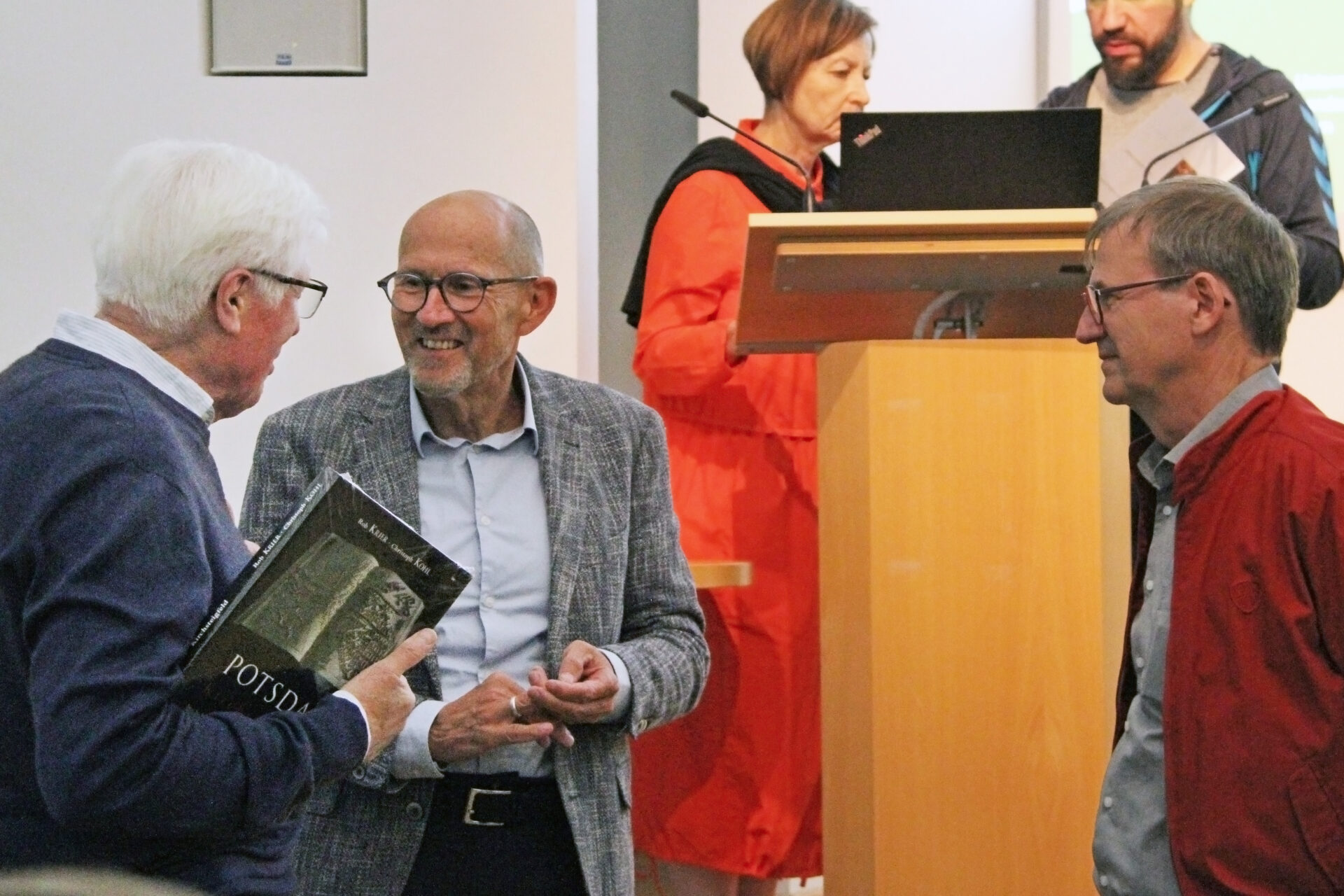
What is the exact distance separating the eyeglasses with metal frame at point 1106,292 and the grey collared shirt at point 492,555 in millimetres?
788

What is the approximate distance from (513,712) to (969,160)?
3.75 ft

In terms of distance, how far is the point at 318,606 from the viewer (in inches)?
63.8

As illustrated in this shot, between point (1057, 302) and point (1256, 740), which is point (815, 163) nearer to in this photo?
point (1057, 302)

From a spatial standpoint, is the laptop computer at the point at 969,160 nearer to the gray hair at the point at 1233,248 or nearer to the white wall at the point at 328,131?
the gray hair at the point at 1233,248

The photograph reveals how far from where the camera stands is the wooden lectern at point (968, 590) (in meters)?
2.22

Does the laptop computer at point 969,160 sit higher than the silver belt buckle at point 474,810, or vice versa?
the laptop computer at point 969,160

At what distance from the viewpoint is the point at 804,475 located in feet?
9.73

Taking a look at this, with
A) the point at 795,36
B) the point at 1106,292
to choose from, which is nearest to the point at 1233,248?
the point at 1106,292

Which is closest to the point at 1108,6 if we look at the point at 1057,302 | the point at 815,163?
the point at 815,163

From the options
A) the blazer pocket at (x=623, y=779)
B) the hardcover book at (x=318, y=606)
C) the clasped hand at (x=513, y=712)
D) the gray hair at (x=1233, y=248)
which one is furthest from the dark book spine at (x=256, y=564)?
the gray hair at (x=1233, y=248)

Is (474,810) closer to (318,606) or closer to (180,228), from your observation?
(318,606)

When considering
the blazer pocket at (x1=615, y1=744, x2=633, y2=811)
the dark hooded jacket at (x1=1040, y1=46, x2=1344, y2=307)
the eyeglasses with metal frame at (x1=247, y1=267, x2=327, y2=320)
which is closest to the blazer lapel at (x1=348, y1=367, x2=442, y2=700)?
the blazer pocket at (x1=615, y1=744, x2=633, y2=811)

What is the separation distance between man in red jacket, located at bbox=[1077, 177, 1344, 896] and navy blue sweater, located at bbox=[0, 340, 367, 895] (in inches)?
36.1

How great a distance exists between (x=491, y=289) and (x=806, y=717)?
110cm
